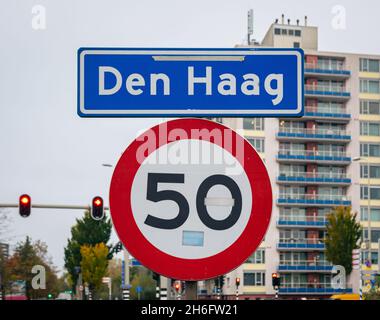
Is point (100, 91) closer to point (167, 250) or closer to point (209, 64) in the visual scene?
point (209, 64)

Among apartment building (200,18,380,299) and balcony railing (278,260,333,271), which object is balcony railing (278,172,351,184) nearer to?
apartment building (200,18,380,299)

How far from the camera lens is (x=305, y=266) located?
75688mm

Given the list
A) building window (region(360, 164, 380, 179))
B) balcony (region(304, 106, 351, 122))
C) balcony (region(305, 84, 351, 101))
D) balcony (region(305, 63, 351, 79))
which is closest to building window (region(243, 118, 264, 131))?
balcony (region(304, 106, 351, 122))

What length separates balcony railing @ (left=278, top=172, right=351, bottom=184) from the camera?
7619cm

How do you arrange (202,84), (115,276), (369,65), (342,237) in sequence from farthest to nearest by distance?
(115,276) < (369,65) < (342,237) < (202,84)

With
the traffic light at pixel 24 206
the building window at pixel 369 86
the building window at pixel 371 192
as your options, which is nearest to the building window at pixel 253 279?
the building window at pixel 371 192

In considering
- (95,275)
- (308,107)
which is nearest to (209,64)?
(308,107)

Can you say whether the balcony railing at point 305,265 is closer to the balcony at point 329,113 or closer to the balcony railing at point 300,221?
the balcony railing at point 300,221

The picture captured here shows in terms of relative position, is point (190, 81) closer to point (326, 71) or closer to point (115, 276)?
point (326, 71)

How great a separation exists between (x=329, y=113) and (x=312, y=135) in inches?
124

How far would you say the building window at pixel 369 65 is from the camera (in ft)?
262

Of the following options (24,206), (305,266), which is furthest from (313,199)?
(24,206)

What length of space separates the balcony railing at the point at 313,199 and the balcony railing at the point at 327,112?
8.47 metres

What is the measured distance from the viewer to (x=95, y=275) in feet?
270
